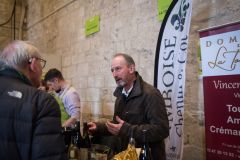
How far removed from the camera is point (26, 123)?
1053mm

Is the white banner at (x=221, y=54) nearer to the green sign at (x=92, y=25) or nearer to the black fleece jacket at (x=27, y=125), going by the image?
the black fleece jacket at (x=27, y=125)

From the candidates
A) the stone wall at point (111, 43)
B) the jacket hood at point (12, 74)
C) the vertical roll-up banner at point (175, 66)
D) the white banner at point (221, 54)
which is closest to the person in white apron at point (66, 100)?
the stone wall at point (111, 43)

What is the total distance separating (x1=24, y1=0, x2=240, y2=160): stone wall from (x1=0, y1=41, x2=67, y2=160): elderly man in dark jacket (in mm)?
1762

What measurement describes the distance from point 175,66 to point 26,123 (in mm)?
1753

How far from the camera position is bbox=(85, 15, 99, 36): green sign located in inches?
158

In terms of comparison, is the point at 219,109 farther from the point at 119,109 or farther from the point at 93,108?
the point at 93,108

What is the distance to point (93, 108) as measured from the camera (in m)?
4.07

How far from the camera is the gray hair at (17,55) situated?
4.04ft

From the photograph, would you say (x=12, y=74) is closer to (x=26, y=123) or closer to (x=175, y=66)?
(x=26, y=123)

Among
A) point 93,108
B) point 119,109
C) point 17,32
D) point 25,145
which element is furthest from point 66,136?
point 17,32

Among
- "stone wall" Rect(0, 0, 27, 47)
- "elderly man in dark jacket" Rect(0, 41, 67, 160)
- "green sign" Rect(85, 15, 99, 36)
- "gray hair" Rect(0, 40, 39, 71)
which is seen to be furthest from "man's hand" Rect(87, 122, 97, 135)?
"stone wall" Rect(0, 0, 27, 47)

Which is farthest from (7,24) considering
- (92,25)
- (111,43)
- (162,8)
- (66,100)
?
(162,8)

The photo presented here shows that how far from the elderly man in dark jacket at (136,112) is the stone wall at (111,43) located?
0.73 metres

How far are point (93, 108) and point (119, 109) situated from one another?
82.5 inches
